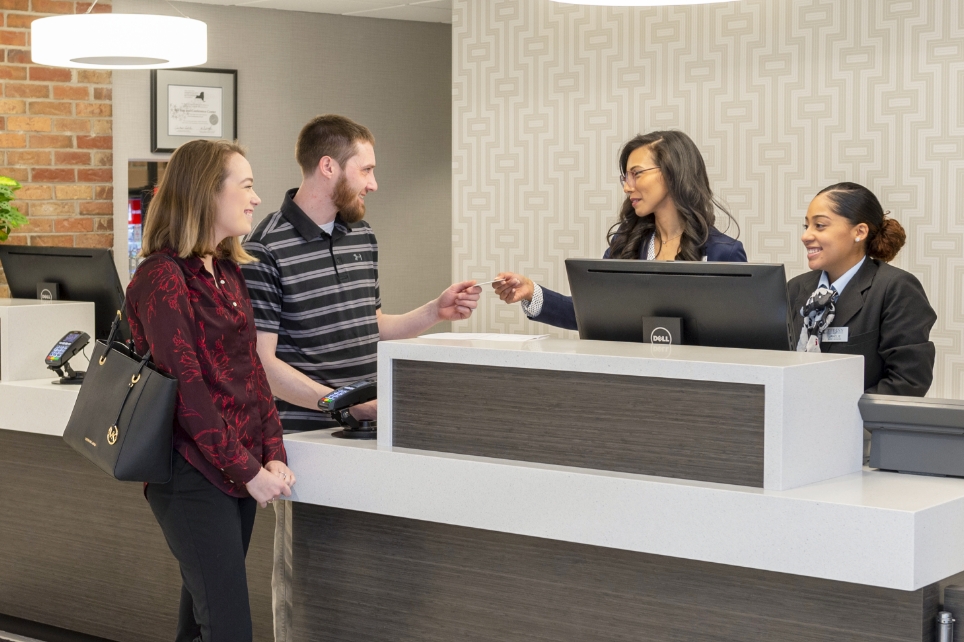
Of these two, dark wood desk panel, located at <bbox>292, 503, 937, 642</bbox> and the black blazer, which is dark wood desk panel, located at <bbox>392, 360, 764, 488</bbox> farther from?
the black blazer

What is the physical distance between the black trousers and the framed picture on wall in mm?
4031

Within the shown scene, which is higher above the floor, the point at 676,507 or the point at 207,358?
the point at 207,358

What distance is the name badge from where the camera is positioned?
329cm

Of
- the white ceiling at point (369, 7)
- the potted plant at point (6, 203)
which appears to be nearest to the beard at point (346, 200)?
the potted plant at point (6, 203)

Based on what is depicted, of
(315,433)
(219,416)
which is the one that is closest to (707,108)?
(315,433)

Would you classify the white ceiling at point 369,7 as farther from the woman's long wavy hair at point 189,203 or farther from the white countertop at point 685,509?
the white countertop at point 685,509

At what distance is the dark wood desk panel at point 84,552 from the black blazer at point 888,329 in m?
1.75

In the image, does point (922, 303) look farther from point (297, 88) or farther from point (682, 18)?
point (297, 88)

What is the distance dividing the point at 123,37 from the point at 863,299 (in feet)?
7.89

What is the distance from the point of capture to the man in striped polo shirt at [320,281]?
296cm

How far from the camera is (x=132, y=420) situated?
94.0 inches

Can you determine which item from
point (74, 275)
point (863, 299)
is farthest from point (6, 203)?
point (863, 299)

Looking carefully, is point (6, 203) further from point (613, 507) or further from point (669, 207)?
point (613, 507)

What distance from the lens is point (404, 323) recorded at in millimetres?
3334
